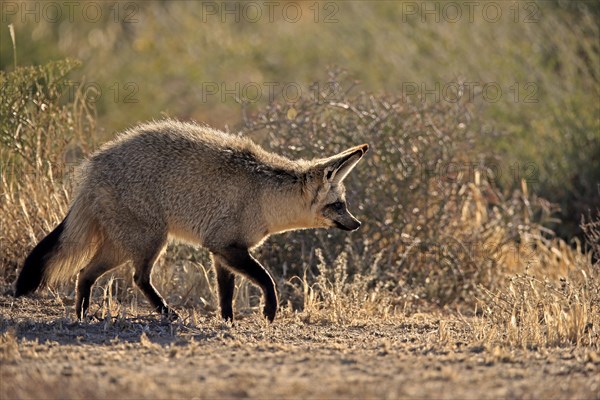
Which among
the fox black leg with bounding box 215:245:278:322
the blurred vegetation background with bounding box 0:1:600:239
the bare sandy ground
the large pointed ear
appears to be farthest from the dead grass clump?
the large pointed ear

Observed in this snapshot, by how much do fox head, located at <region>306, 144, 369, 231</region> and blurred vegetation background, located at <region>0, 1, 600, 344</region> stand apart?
17.5 inches

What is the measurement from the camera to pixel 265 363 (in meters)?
5.56

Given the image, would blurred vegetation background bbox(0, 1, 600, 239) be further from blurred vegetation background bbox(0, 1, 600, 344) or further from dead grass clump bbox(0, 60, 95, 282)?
dead grass clump bbox(0, 60, 95, 282)

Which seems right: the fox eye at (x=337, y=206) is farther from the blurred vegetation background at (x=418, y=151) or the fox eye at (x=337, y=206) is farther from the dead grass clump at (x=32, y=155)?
the dead grass clump at (x=32, y=155)

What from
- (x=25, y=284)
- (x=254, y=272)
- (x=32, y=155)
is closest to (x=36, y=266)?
(x=25, y=284)

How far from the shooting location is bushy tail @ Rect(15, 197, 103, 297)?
7055mm

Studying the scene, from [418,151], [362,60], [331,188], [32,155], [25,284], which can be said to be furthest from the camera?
[362,60]

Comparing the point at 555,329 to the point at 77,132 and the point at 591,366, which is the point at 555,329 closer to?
the point at 591,366

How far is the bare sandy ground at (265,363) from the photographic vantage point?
16.4 feet

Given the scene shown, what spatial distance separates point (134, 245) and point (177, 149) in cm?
74

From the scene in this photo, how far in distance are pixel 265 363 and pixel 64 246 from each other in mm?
2198

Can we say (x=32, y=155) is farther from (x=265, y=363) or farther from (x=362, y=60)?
(x=362, y=60)

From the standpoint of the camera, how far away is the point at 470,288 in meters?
9.07

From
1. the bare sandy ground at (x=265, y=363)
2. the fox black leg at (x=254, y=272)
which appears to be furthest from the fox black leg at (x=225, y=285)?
the bare sandy ground at (x=265, y=363)
